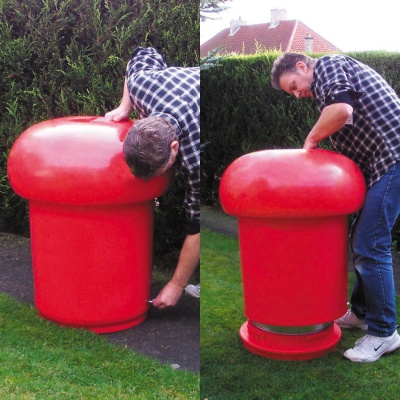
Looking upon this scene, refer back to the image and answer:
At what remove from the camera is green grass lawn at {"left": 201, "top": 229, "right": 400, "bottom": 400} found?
176cm

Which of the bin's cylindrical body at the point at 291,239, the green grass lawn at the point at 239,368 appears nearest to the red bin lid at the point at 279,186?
the bin's cylindrical body at the point at 291,239

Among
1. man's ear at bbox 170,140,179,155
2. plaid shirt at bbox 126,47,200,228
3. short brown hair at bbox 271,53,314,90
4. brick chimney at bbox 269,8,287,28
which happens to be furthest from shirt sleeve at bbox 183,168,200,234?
brick chimney at bbox 269,8,287,28

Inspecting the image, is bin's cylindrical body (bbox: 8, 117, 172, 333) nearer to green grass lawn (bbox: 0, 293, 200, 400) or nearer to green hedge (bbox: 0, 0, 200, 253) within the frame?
green grass lawn (bbox: 0, 293, 200, 400)

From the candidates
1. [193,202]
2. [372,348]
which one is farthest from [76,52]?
[372,348]

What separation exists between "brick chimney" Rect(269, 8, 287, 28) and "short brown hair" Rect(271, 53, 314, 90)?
10 centimetres

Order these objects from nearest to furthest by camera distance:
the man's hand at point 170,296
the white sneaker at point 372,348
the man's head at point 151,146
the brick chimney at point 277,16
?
the brick chimney at point 277,16, the white sneaker at point 372,348, the man's head at point 151,146, the man's hand at point 170,296

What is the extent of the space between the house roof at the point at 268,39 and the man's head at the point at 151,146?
1.60 ft

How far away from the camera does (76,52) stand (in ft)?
11.3

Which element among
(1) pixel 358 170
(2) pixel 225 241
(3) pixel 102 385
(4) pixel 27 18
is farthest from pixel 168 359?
(4) pixel 27 18

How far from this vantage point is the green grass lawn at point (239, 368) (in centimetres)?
176

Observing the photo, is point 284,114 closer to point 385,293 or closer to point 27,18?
point 385,293

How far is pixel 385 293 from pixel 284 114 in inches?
31.2

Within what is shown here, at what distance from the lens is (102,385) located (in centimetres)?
212

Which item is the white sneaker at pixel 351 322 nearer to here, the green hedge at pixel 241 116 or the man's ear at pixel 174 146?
the green hedge at pixel 241 116
